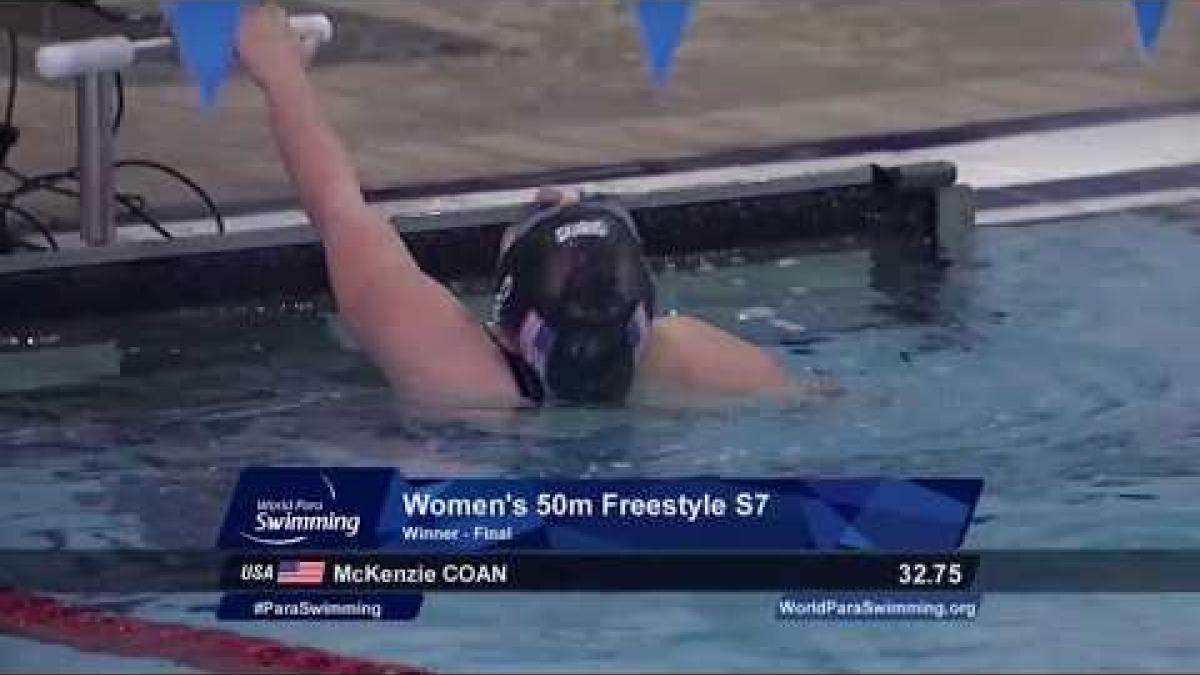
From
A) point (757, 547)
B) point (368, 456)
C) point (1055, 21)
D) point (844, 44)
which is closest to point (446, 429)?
point (368, 456)

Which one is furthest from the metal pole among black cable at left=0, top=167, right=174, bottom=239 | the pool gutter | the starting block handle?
the starting block handle

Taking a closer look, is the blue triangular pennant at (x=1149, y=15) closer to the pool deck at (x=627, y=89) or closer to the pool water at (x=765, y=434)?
the pool water at (x=765, y=434)

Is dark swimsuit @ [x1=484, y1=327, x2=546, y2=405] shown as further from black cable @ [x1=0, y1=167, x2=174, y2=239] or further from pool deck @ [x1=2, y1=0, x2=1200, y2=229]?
pool deck @ [x1=2, y1=0, x2=1200, y2=229]

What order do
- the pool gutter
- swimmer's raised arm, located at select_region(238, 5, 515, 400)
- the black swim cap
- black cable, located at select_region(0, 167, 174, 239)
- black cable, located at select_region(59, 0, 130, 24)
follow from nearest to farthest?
the black swim cap → swimmer's raised arm, located at select_region(238, 5, 515, 400) → the pool gutter → black cable, located at select_region(59, 0, 130, 24) → black cable, located at select_region(0, 167, 174, 239)

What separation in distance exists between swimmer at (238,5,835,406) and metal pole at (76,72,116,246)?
1481 mm

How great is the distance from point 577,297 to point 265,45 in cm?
82

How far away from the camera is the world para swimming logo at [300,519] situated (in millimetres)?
5973

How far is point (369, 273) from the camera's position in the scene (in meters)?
7.04

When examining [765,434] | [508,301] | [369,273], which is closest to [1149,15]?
[765,434]

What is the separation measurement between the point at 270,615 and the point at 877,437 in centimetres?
184

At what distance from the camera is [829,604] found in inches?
237

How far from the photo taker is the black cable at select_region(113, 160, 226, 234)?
9203mm

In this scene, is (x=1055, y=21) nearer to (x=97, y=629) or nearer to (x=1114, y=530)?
(x=1114, y=530)

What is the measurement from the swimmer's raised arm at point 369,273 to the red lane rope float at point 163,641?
1.18 metres
